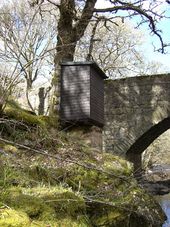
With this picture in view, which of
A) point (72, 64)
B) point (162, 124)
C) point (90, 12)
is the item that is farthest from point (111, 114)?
point (72, 64)

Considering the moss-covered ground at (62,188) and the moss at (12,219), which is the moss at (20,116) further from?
the moss at (12,219)

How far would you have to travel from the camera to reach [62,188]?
3215 millimetres

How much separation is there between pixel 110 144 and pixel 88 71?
634cm

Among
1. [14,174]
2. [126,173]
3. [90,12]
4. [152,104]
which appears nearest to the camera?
[14,174]

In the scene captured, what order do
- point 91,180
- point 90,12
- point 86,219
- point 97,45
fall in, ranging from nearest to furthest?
point 86,219, point 91,180, point 90,12, point 97,45

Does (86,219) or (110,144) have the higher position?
(86,219)

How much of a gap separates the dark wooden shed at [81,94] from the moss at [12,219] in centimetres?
356

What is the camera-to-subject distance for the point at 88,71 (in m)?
6.10

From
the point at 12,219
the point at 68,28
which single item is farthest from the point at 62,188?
the point at 68,28

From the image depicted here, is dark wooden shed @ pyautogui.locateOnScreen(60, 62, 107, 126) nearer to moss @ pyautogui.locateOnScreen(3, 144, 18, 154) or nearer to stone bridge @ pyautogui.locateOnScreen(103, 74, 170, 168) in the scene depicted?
moss @ pyautogui.locateOnScreen(3, 144, 18, 154)

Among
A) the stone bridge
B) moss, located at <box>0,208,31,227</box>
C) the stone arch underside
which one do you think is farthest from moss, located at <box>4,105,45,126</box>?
the stone arch underside

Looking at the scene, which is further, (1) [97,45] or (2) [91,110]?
(1) [97,45]

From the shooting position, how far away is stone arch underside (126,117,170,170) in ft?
39.2

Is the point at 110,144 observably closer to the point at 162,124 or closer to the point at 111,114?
the point at 111,114
